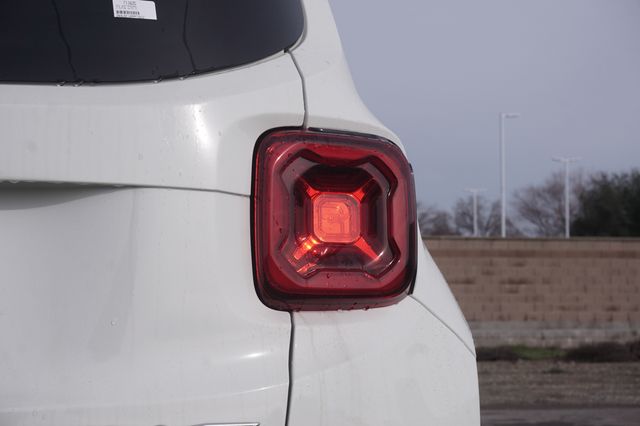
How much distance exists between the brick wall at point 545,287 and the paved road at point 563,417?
14046mm

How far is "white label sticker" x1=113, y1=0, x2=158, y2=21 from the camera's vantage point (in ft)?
5.97

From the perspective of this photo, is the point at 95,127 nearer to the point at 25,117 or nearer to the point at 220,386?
the point at 25,117

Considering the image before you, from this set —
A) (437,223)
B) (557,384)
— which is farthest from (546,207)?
(557,384)

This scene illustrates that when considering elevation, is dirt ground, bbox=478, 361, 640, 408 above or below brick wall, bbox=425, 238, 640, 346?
below

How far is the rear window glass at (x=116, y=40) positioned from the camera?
1766mm

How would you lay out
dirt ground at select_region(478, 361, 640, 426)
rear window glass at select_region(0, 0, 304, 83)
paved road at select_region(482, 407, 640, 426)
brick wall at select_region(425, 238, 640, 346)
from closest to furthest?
rear window glass at select_region(0, 0, 304, 83) → paved road at select_region(482, 407, 640, 426) → dirt ground at select_region(478, 361, 640, 426) → brick wall at select_region(425, 238, 640, 346)

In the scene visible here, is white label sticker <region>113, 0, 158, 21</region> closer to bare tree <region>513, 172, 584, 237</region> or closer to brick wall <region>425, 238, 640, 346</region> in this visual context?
brick wall <region>425, 238, 640, 346</region>

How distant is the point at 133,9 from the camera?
1825mm

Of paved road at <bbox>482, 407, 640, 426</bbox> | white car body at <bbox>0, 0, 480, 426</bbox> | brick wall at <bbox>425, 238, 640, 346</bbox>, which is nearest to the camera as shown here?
white car body at <bbox>0, 0, 480, 426</bbox>

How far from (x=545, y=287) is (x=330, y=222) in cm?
2578

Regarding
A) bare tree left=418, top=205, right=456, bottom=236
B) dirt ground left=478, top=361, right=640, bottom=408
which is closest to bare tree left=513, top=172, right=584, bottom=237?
bare tree left=418, top=205, right=456, bottom=236

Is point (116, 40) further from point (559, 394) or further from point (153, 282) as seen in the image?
point (559, 394)

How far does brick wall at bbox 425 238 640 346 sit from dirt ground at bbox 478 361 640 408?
495cm

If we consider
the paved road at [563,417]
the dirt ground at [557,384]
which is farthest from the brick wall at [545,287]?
the paved road at [563,417]
